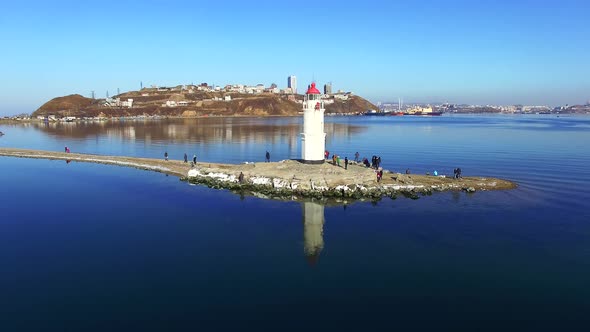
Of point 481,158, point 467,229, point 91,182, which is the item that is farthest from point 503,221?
point 91,182

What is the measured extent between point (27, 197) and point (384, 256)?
2794 centimetres

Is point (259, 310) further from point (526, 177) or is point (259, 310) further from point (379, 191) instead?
point (526, 177)

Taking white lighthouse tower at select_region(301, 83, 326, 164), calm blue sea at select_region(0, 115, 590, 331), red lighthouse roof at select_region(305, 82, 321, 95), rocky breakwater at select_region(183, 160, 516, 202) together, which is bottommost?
calm blue sea at select_region(0, 115, 590, 331)

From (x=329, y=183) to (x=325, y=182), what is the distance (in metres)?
0.33

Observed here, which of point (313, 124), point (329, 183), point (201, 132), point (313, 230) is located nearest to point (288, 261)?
point (313, 230)

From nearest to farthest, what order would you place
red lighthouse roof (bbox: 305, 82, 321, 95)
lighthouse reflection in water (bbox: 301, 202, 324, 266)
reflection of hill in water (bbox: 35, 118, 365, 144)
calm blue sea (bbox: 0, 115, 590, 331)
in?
calm blue sea (bbox: 0, 115, 590, 331) → lighthouse reflection in water (bbox: 301, 202, 324, 266) → red lighthouse roof (bbox: 305, 82, 321, 95) → reflection of hill in water (bbox: 35, 118, 365, 144)

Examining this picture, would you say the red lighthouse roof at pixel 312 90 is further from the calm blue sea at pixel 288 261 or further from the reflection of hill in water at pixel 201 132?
the reflection of hill in water at pixel 201 132

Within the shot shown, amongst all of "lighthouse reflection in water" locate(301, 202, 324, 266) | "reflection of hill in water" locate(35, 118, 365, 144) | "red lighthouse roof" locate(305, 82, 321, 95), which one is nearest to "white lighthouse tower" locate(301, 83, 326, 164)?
"red lighthouse roof" locate(305, 82, 321, 95)

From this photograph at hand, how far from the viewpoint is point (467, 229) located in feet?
76.8

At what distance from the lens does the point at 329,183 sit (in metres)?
31.6

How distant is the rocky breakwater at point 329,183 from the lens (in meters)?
30.6

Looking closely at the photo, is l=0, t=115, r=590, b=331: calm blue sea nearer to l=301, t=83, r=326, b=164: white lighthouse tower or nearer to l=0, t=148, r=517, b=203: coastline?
l=0, t=148, r=517, b=203: coastline

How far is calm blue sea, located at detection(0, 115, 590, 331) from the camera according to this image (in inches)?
563

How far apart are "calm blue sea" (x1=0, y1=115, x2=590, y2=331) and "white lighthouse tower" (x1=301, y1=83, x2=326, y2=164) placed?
286 inches
